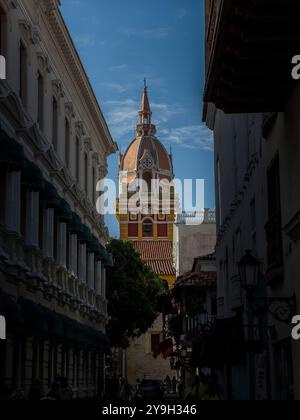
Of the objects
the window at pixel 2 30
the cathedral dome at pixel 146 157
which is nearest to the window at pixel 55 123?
the window at pixel 2 30

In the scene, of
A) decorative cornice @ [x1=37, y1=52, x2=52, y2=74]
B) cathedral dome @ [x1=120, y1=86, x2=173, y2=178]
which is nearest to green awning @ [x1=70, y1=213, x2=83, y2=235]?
decorative cornice @ [x1=37, y1=52, x2=52, y2=74]

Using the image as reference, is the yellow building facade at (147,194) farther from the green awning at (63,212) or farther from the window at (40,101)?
the window at (40,101)

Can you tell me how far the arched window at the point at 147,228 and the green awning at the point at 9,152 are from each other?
3962 inches

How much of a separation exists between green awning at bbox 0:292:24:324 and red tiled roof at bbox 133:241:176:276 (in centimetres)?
8225

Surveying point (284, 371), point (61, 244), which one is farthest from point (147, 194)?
point (284, 371)

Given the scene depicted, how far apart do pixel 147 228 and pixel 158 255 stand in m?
11.3

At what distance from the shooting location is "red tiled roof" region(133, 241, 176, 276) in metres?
105

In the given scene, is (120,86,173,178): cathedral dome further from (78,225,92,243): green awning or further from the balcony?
the balcony

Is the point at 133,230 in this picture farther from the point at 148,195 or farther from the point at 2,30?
the point at 2,30

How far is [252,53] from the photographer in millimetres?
12492

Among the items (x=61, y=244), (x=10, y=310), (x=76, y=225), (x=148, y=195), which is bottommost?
(x=10, y=310)

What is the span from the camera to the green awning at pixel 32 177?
23.1m

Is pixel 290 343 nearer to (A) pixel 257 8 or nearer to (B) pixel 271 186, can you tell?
(B) pixel 271 186

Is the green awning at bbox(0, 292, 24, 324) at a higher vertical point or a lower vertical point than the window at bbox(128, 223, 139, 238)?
lower
